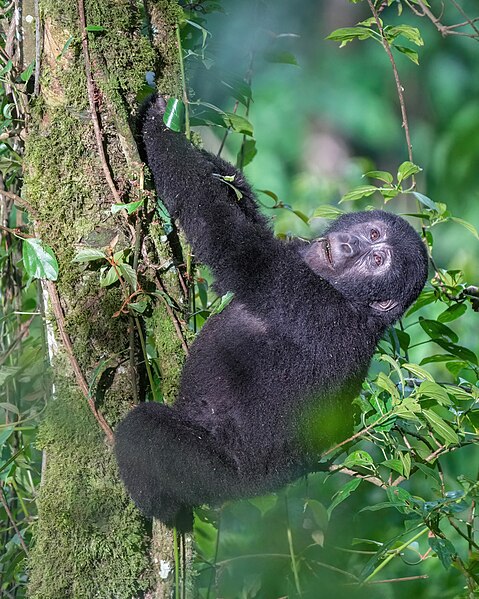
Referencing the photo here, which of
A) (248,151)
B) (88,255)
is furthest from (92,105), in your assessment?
(248,151)

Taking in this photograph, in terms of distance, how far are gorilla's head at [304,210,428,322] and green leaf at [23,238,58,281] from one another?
5.39 ft

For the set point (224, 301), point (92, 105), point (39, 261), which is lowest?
point (224, 301)

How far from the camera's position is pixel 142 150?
3.53 meters

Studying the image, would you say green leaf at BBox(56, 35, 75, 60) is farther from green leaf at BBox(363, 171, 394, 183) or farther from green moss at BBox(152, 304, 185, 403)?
green leaf at BBox(363, 171, 394, 183)

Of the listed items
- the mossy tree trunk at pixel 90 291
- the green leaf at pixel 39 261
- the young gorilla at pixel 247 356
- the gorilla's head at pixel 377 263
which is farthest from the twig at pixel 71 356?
the gorilla's head at pixel 377 263

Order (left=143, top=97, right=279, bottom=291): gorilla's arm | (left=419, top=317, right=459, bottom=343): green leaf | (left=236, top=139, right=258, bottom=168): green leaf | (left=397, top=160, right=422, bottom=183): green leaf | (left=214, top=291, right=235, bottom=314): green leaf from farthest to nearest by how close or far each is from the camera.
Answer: (left=236, top=139, right=258, bottom=168): green leaf, (left=419, top=317, right=459, bottom=343): green leaf, (left=397, top=160, right=422, bottom=183): green leaf, (left=143, top=97, right=279, bottom=291): gorilla's arm, (left=214, top=291, right=235, bottom=314): green leaf

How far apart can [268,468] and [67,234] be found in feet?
5.05

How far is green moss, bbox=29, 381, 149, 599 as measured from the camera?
3.03m

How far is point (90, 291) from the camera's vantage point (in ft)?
10.3

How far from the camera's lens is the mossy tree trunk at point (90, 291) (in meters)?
3.04

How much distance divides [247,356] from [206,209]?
765 mm

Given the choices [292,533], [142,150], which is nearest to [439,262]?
[292,533]

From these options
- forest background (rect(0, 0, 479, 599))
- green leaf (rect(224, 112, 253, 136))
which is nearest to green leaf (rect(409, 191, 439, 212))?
forest background (rect(0, 0, 479, 599))

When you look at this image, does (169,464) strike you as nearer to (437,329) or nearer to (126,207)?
(126,207)
